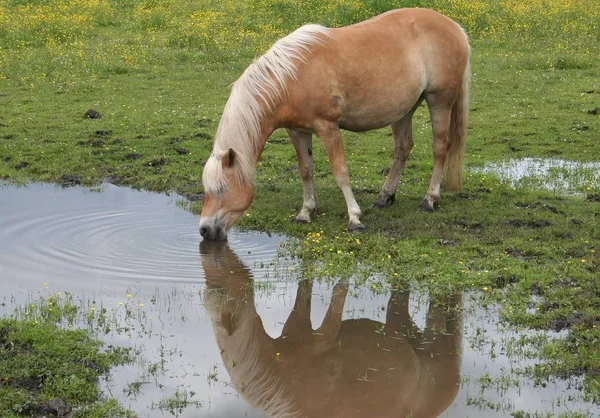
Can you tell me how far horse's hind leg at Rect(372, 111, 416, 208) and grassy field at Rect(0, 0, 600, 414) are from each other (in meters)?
0.21

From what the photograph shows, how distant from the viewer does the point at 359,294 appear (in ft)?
24.2

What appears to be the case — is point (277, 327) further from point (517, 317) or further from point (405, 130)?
point (405, 130)

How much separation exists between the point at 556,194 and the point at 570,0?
16.2 m

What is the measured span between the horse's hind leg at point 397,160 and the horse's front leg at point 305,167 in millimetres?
905

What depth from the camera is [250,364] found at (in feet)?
19.8

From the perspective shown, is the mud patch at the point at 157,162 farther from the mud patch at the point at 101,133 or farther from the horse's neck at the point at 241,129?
the horse's neck at the point at 241,129

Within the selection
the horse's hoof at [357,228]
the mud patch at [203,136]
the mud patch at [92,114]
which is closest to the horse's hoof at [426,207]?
the horse's hoof at [357,228]

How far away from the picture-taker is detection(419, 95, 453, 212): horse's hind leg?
32.8 ft

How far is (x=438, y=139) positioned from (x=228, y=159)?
2952 millimetres

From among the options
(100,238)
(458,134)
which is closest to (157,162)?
(100,238)

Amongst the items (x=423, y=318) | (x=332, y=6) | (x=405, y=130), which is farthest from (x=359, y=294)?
(x=332, y=6)

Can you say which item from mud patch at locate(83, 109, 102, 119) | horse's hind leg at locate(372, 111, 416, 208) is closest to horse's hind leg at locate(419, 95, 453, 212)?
horse's hind leg at locate(372, 111, 416, 208)

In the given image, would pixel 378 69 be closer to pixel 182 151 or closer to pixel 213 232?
pixel 213 232

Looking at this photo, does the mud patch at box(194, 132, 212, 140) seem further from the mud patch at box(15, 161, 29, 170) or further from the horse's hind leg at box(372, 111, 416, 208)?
the horse's hind leg at box(372, 111, 416, 208)
